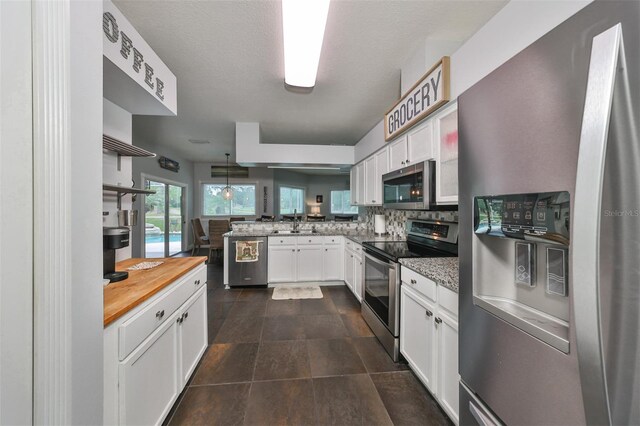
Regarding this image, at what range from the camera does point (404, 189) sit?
7.49 ft

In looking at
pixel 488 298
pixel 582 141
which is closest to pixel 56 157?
pixel 582 141

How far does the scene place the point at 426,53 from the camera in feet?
6.29

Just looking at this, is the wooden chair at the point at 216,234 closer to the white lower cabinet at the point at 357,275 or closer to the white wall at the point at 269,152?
the white wall at the point at 269,152

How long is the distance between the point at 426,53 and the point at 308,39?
3.41ft

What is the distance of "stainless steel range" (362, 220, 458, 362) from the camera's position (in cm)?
193

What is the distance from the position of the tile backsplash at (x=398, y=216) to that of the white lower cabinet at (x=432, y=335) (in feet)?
2.69

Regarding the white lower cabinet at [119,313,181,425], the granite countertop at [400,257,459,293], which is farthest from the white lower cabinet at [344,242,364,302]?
the white lower cabinet at [119,313,181,425]

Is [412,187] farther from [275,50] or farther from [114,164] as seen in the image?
[114,164]

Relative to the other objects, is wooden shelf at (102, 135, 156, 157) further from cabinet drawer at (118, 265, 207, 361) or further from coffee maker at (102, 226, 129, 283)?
cabinet drawer at (118, 265, 207, 361)

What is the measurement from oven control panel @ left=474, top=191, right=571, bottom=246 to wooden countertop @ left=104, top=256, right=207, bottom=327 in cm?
145

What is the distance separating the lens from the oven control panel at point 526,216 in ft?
1.94

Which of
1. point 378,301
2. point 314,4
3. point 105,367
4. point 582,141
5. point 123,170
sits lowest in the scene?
point 378,301

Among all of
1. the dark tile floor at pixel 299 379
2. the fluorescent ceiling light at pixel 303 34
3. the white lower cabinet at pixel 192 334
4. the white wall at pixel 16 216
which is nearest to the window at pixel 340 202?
the dark tile floor at pixel 299 379

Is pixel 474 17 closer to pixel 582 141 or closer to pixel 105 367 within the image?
pixel 582 141
